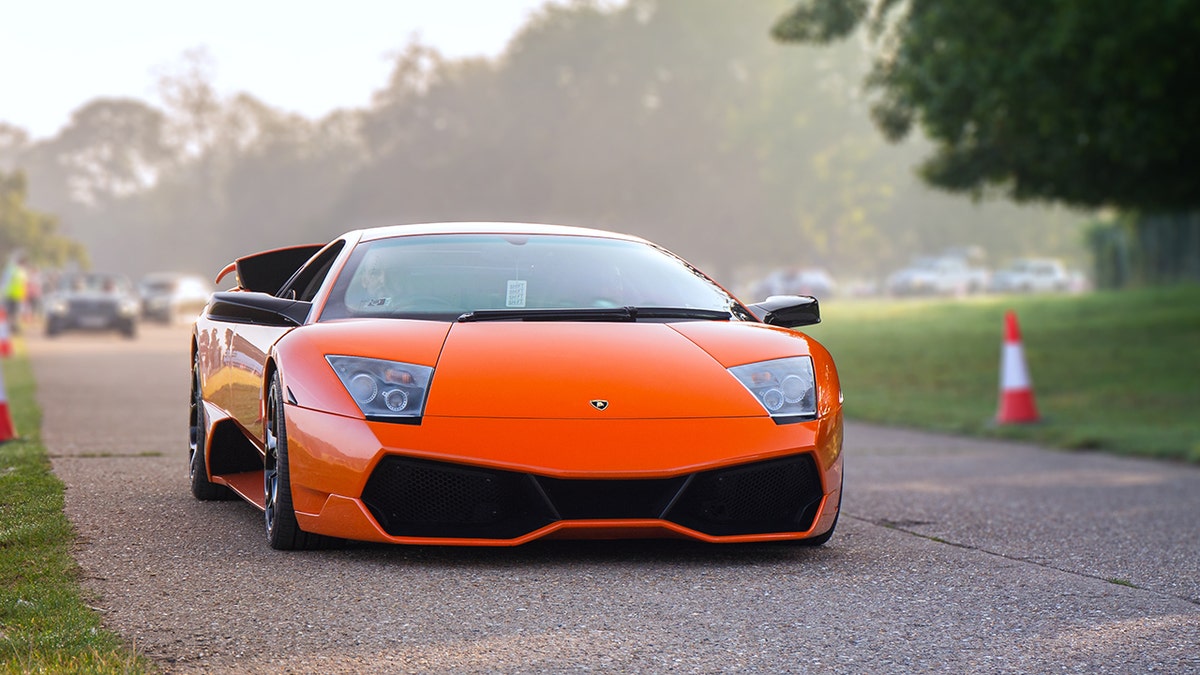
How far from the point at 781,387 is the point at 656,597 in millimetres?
993

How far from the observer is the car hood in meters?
4.76

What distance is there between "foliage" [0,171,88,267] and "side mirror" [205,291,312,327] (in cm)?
5520

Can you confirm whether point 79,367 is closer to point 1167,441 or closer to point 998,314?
point 1167,441

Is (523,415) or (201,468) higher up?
(523,415)

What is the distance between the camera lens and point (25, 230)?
190 ft

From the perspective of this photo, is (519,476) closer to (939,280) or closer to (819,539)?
(819,539)

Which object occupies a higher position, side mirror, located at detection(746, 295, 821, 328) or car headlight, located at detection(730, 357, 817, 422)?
side mirror, located at detection(746, 295, 821, 328)

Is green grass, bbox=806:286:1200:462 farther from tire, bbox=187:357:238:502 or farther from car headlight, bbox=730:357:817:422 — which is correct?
tire, bbox=187:357:238:502

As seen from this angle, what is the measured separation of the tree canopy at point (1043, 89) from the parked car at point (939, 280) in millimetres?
49305

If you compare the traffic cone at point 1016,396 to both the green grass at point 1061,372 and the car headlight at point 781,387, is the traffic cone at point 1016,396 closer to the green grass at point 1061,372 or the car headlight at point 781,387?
the green grass at point 1061,372

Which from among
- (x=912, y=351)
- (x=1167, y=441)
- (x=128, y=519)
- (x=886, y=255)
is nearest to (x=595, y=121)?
(x=886, y=255)

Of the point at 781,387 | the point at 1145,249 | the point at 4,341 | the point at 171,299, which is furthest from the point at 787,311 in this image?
the point at 171,299

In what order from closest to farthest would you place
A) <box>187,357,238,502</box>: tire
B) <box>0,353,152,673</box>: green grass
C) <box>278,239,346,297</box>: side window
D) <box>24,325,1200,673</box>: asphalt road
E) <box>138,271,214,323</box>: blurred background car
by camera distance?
<box>0,353,152,673</box>: green grass, <box>24,325,1200,673</box>: asphalt road, <box>278,239,346,297</box>: side window, <box>187,357,238,502</box>: tire, <box>138,271,214,323</box>: blurred background car

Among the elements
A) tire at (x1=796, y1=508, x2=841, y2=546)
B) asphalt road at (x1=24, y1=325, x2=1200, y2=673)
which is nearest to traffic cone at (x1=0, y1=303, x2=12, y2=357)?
asphalt road at (x1=24, y1=325, x2=1200, y2=673)
